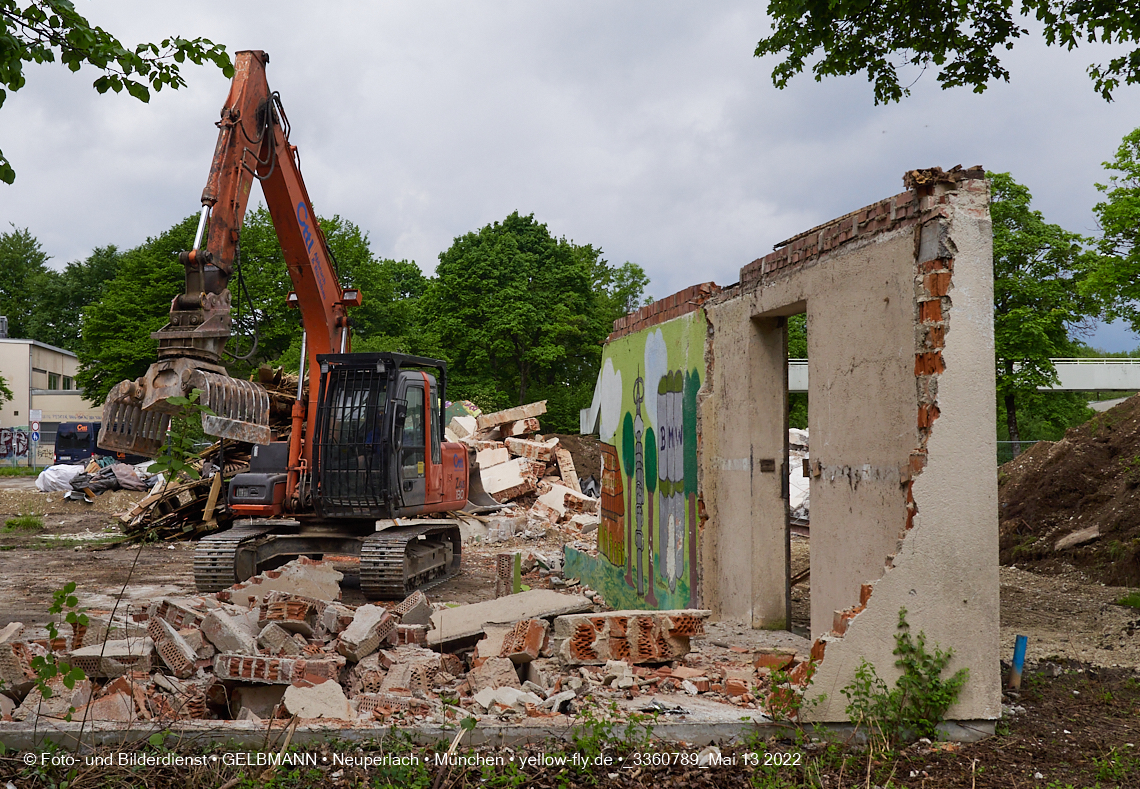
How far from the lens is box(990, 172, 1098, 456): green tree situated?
27469 mm

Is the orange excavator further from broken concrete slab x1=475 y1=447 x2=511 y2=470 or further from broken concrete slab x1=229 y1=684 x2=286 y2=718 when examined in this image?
broken concrete slab x1=475 y1=447 x2=511 y2=470

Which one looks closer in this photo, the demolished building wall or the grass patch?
the demolished building wall

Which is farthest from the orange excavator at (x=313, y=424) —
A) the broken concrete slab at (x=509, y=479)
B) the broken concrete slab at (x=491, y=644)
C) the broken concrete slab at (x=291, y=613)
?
the broken concrete slab at (x=509, y=479)

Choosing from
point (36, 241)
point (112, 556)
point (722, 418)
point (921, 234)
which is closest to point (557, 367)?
point (112, 556)

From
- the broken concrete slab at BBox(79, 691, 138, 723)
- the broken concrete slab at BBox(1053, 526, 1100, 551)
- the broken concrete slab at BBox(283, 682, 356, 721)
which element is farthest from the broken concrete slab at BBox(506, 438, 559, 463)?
the broken concrete slab at BBox(79, 691, 138, 723)

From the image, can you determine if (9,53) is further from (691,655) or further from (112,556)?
(112,556)

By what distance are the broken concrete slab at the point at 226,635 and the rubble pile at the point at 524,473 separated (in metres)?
9.78

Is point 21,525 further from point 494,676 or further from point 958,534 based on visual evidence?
point 958,534

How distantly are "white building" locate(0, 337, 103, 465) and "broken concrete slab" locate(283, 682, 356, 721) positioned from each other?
43.5 meters

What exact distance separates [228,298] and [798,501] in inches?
469

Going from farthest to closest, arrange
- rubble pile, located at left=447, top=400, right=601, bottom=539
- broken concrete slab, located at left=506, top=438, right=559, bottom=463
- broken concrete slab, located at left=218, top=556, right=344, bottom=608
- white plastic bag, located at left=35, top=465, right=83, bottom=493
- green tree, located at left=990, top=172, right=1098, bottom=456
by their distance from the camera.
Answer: green tree, located at left=990, top=172, right=1098, bottom=456
white plastic bag, located at left=35, top=465, right=83, bottom=493
broken concrete slab, located at left=506, top=438, right=559, bottom=463
rubble pile, located at left=447, top=400, right=601, bottom=539
broken concrete slab, located at left=218, top=556, right=344, bottom=608

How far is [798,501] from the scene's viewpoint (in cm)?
1664

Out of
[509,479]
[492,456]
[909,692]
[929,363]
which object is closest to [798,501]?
[509,479]

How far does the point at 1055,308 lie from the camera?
2731 cm
